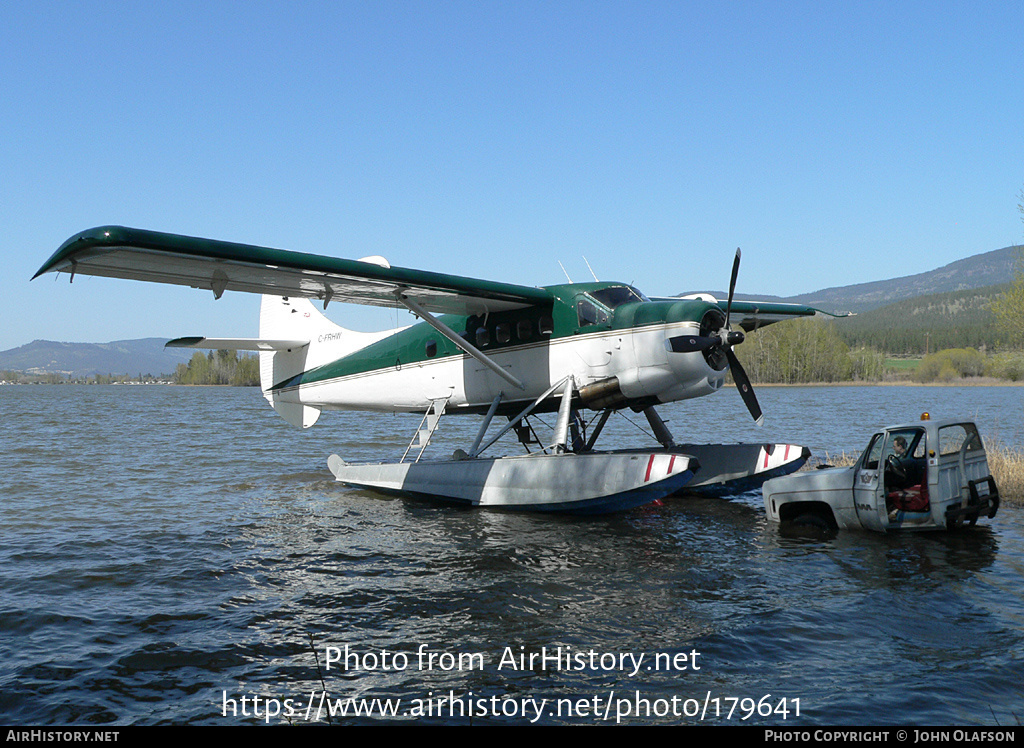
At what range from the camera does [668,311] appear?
1067 cm

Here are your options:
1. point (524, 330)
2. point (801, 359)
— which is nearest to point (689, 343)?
point (524, 330)

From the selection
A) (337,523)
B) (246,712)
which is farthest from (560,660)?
(337,523)

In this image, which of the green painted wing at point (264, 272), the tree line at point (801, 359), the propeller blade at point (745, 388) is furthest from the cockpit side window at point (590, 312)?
the tree line at point (801, 359)

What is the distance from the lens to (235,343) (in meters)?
14.5

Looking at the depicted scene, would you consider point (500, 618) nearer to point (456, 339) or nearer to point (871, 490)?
point (871, 490)

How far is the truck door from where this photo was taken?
8430 millimetres

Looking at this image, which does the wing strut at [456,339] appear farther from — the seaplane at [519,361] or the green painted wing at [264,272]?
the green painted wing at [264,272]

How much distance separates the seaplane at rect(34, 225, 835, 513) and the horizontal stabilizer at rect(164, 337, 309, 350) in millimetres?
63

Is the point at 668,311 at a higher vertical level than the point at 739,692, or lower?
higher

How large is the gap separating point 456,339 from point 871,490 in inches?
256

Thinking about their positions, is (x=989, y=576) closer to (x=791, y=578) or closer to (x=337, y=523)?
(x=791, y=578)

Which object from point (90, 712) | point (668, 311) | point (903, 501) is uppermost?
point (668, 311)
